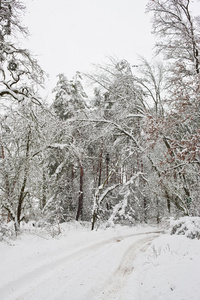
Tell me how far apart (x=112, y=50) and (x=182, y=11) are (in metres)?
5.24

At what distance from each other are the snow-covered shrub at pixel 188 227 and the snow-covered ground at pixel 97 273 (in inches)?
33.4

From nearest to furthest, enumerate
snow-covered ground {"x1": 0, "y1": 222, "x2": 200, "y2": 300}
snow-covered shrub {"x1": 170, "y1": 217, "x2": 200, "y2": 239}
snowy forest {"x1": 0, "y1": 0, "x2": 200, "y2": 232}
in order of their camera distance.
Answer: snow-covered ground {"x1": 0, "y1": 222, "x2": 200, "y2": 300} < snowy forest {"x1": 0, "y1": 0, "x2": 200, "y2": 232} < snow-covered shrub {"x1": 170, "y1": 217, "x2": 200, "y2": 239}

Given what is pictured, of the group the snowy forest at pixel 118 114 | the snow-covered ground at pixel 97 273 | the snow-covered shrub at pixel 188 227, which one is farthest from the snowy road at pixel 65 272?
the snowy forest at pixel 118 114

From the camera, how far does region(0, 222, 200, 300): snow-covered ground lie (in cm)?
382

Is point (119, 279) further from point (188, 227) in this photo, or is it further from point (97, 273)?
point (188, 227)

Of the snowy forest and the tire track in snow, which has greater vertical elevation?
the snowy forest

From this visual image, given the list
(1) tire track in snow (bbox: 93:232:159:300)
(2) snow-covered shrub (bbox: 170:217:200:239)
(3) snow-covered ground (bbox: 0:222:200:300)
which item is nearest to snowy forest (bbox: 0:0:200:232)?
(2) snow-covered shrub (bbox: 170:217:200:239)

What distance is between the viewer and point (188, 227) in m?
8.30

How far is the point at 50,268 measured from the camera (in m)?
5.43

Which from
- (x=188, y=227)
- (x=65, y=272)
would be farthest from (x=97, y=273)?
(x=188, y=227)

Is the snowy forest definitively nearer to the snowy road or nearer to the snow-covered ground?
the snowy road

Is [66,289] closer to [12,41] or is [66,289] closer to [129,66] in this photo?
[12,41]

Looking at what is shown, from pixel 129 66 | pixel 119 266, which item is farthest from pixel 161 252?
pixel 129 66

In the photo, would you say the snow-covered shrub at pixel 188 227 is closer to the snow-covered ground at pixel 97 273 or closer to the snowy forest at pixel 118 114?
the snow-covered ground at pixel 97 273
